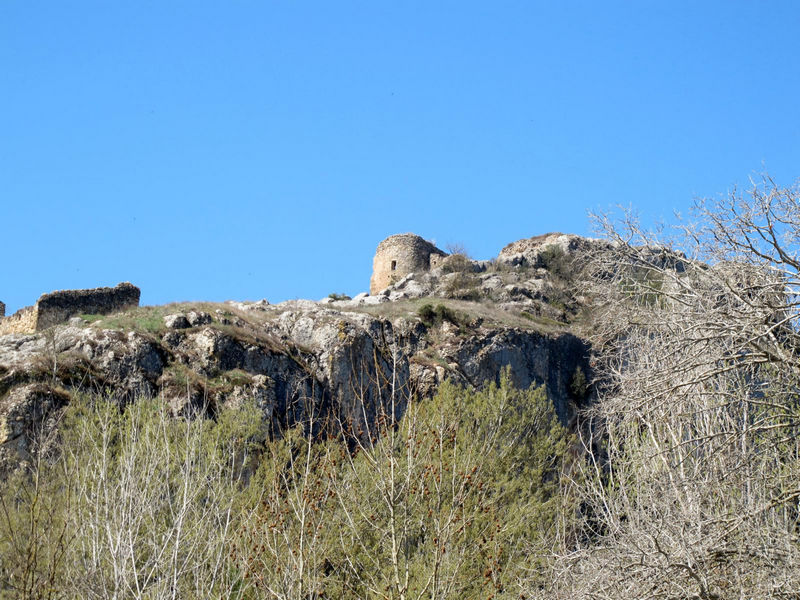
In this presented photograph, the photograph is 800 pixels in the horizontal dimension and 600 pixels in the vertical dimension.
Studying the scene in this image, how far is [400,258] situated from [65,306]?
25.7 metres

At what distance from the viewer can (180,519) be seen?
923 cm

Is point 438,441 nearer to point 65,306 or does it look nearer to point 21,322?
point 65,306

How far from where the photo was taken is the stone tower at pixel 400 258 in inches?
2040

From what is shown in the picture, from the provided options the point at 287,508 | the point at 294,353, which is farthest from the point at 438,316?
the point at 287,508

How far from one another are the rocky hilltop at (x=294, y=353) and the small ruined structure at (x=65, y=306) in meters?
1.51

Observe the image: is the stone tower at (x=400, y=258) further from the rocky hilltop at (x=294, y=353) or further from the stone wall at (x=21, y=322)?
the stone wall at (x=21, y=322)

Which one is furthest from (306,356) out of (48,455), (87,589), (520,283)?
(87,589)

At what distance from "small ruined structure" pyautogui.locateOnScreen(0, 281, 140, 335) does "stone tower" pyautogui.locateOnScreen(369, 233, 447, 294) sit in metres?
21.8

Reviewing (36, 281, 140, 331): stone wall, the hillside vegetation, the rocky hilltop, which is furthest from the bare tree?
(36, 281, 140, 331): stone wall

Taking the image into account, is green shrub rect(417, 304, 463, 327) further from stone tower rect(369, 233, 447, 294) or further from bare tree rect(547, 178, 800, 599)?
bare tree rect(547, 178, 800, 599)

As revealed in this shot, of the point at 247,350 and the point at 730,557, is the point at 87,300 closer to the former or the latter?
the point at 247,350

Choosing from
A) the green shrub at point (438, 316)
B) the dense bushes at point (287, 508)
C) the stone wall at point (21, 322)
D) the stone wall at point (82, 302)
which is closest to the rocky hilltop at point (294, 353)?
the green shrub at point (438, 316)

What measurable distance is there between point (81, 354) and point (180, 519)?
15.8 meters

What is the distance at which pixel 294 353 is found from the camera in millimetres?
28516
